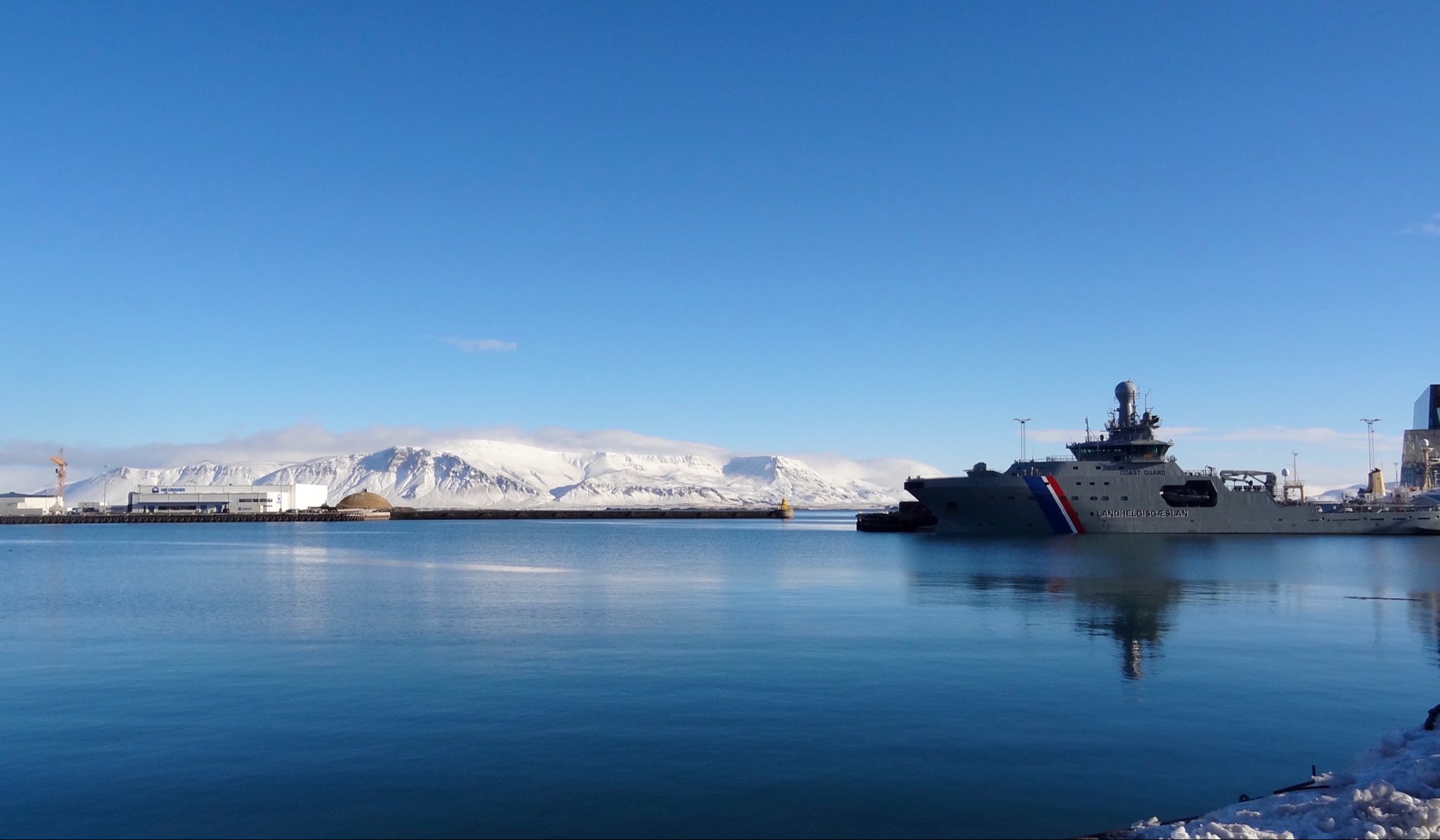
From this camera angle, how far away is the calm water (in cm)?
1062

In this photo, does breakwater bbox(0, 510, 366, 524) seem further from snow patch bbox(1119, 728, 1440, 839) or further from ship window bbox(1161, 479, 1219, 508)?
snow patch bbox(1119, 728, 1440, 839)

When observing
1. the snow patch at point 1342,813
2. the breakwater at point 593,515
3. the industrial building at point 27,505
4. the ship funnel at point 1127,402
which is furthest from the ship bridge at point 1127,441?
the industrial building at point 27,505

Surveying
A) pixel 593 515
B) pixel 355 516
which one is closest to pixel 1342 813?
pixel 355 516

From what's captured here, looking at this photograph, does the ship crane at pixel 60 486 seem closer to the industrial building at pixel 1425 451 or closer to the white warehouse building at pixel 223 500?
the white warehouse building at pixel 223 500

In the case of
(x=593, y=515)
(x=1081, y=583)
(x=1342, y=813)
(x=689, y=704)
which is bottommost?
(x=593, y=515)

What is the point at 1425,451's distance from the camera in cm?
11650

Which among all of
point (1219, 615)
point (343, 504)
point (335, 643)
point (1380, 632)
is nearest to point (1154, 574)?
point (1219, 615)

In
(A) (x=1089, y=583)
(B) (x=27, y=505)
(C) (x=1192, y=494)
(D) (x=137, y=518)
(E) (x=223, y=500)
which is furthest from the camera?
(E) (x=223, y=500)

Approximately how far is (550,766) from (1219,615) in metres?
22.3

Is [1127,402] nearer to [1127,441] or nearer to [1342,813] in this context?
[1127,441]

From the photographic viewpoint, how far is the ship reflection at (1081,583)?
24.1m

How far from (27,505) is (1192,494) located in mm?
175330

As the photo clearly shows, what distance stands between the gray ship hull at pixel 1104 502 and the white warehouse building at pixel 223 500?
133717 mm

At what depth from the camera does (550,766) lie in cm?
1205
